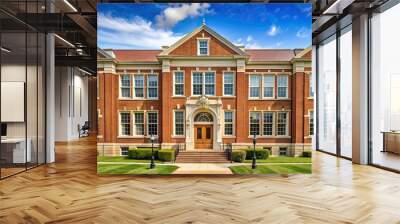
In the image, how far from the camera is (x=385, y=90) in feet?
25.0

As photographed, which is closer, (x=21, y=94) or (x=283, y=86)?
(x=283, y=86)

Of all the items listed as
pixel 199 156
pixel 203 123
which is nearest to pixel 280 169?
pixel 199 156

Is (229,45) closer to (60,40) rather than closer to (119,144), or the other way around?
(119,144)

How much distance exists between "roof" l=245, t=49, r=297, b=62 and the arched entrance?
4.44 feet

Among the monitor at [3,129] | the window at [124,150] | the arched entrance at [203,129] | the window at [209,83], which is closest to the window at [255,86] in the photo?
the window at [209,83]

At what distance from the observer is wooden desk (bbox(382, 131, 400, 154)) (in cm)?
724

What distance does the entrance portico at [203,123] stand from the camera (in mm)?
6453

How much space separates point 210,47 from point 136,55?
4.44ft

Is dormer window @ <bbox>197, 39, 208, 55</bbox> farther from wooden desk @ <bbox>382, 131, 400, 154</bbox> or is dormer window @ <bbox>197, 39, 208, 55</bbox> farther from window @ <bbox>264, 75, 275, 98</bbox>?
wooden desk @ <bbox>382, 131, 400, 154</bbox>

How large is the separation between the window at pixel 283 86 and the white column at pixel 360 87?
265 centimetres

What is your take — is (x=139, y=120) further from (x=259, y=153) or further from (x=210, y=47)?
(x=259, y=153)

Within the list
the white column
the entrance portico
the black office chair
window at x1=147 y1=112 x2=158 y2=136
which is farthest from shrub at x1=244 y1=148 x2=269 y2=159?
the black office chair

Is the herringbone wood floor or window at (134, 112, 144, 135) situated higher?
window at (134, 112, 144, 135)

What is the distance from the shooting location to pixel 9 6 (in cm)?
648
